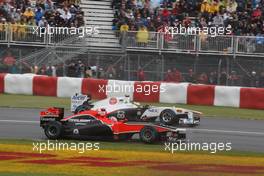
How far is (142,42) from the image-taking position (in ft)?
86.8

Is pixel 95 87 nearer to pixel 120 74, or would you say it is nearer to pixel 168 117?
pixel 120 74

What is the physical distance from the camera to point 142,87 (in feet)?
76.9

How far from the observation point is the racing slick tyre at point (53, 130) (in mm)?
15141

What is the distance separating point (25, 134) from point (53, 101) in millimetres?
7308

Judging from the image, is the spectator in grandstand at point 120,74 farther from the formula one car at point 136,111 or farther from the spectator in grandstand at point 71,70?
the formula one car at point 136,111

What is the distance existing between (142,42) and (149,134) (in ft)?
39.6

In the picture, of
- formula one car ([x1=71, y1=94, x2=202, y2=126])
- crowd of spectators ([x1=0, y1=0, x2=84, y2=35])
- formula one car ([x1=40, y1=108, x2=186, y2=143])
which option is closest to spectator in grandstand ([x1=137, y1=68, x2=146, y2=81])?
crowd of spectators ([x1=0, y1=0, x2=84, y2=35])

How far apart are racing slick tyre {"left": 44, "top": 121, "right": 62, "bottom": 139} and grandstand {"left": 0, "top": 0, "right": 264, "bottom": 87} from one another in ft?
32.1

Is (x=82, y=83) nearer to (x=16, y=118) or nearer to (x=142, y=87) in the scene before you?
(x=142, y=87)

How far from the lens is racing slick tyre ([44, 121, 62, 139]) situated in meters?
15.1

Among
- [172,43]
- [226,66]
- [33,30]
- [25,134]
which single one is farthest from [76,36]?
[25,134]

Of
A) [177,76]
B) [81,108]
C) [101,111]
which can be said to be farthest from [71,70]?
[101,111]

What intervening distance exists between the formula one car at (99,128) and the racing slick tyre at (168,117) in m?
1.99

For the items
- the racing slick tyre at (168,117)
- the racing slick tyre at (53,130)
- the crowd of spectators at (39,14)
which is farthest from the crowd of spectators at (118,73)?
the racing slick tyre at (53,130)
